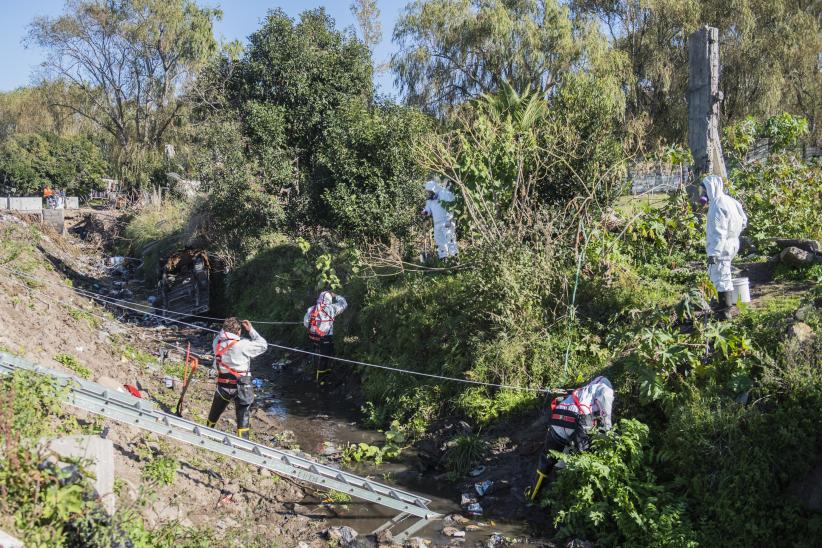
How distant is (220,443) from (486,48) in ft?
61.7

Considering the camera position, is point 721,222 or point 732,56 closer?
point 721,222

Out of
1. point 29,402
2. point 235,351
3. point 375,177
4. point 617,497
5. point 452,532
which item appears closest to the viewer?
point 29,402

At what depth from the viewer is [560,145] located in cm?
1188

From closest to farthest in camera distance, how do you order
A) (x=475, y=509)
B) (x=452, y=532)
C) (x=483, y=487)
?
(x=452, y=532) < (x=475, y=509) < (x=483, y=487)

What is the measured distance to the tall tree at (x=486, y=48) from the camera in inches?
875

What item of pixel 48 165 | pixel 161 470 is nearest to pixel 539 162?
pixel 161 470

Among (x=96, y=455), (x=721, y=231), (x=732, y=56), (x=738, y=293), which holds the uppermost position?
(x=732, y=56)

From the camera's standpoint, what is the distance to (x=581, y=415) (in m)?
7.42

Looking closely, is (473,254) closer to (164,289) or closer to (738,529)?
(738,529)

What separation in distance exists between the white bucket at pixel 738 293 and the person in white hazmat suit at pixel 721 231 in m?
0.06

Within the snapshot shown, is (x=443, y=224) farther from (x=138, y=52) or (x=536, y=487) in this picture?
(x=138, y=52)

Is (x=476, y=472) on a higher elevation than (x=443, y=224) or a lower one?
lower

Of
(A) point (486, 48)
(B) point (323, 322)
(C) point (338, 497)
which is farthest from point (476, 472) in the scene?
(A) point (486, 48)

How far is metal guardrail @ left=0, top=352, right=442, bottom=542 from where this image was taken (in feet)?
22.7
